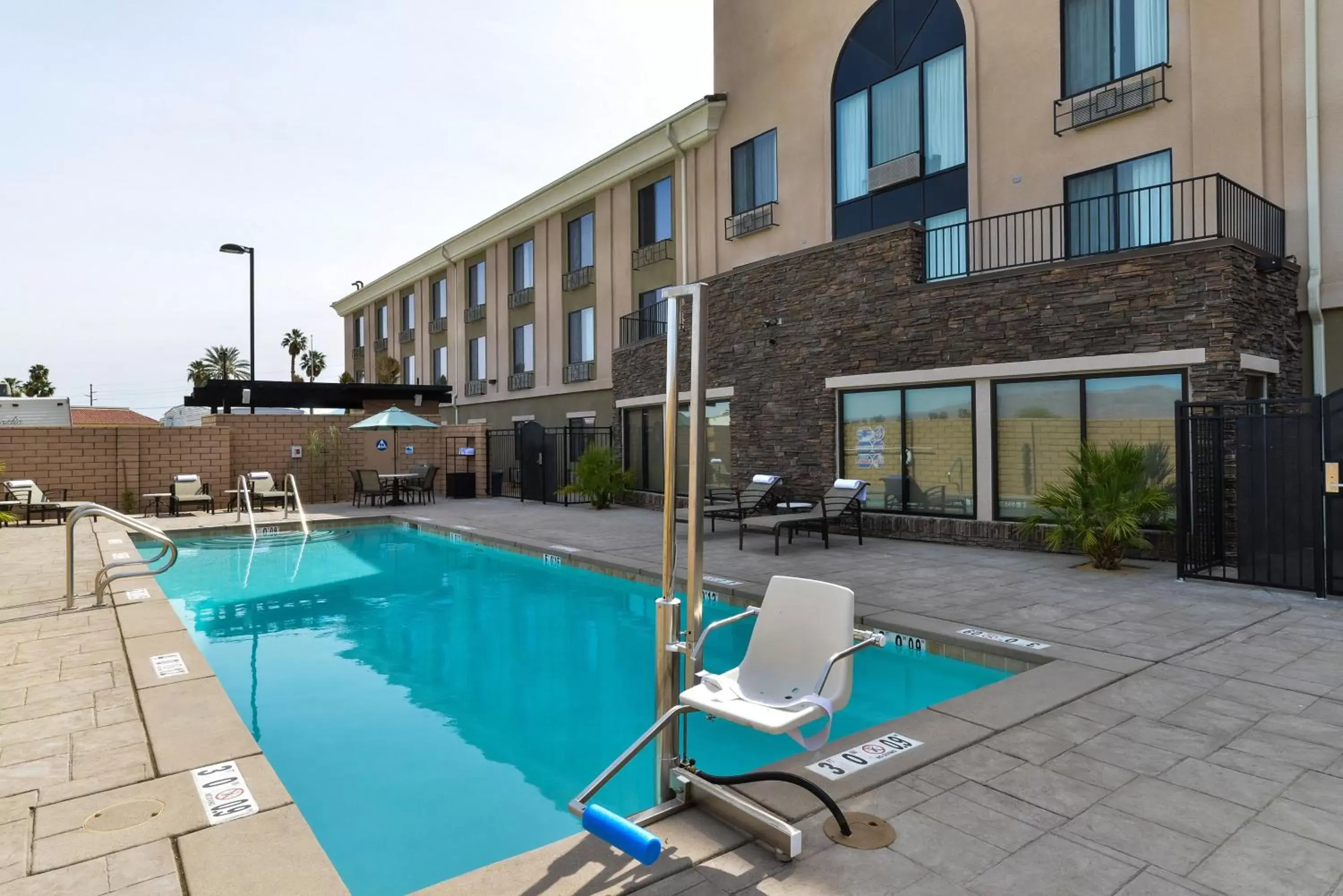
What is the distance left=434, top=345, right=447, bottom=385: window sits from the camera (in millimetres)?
30391

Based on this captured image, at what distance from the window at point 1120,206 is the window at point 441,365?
23595 mm

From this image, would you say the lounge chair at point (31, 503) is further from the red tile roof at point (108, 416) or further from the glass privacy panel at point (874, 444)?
the red tile roof at point (108, 416)

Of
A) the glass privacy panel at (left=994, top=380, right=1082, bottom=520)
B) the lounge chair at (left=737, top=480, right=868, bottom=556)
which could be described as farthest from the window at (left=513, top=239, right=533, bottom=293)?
the glass privacy panel at (left=994, top=380, right=1082, bottom=520)

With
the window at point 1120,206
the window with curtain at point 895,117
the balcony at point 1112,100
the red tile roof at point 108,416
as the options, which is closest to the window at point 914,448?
the window at point 1120,206

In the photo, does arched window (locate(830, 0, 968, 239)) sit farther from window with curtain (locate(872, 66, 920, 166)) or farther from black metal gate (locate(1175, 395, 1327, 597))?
black metal gate (locate(1175, 395, 1327, 597))

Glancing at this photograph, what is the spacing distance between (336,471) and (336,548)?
25.2ft

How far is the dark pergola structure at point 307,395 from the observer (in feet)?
67.6

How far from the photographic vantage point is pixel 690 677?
127 inches

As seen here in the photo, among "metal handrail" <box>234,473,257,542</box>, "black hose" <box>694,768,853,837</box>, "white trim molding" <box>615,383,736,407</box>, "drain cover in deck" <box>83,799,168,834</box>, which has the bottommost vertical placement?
"drain cover in deck" <box>83,799,168,834</box>

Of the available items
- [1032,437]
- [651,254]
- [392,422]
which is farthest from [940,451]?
[392,422]

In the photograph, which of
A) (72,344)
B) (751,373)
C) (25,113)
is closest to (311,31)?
(25,113)

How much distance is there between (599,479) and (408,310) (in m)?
20.4

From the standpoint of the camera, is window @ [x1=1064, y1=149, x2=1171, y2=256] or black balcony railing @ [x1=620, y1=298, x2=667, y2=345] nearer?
window @ [x1=1064, y1=149, x2=1171, y2=256]

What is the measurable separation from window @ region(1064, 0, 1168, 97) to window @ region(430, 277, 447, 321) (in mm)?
23632
